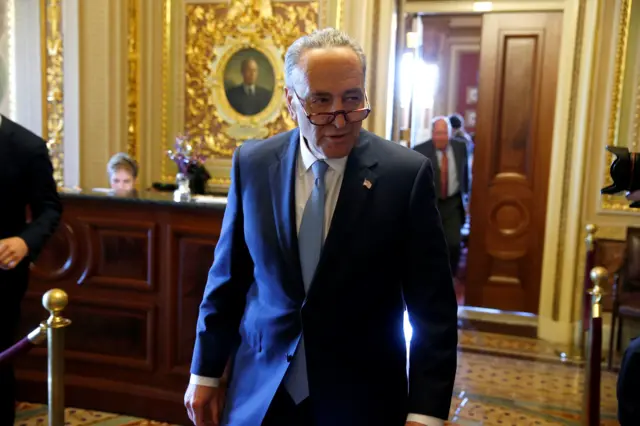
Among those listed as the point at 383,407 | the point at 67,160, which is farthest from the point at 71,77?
the point at 383,407

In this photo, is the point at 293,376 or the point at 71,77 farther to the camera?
the point at 71,77

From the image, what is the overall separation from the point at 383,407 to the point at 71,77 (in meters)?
4.31

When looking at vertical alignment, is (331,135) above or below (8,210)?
above

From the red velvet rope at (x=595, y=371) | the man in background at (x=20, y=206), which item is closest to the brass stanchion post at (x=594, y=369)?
the red velvet rope at (x=595, y=371)

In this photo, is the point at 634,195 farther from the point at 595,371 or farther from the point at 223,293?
the point at 223,293

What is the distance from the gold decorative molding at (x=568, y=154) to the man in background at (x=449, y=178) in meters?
0.97

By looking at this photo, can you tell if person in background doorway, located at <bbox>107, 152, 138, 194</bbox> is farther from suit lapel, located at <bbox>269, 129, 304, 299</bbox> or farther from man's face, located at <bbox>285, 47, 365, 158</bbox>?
man's face, located at <bbox>285, 47, 365, 158</bbox>

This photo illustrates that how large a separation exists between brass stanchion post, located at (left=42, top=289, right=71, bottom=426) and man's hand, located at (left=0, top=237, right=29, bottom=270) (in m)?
0.52

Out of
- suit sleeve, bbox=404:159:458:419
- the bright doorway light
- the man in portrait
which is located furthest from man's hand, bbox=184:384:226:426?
the bright doorway light

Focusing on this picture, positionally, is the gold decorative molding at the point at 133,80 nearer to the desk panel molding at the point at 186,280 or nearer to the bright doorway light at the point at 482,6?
the desk panel molding at the point at 186,280

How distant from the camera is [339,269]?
134 centimetres

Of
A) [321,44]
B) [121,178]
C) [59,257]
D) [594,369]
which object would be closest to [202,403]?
[321,44]

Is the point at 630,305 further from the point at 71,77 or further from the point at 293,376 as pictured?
the point at 71,77

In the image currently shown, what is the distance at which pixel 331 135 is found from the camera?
133 centimetres
